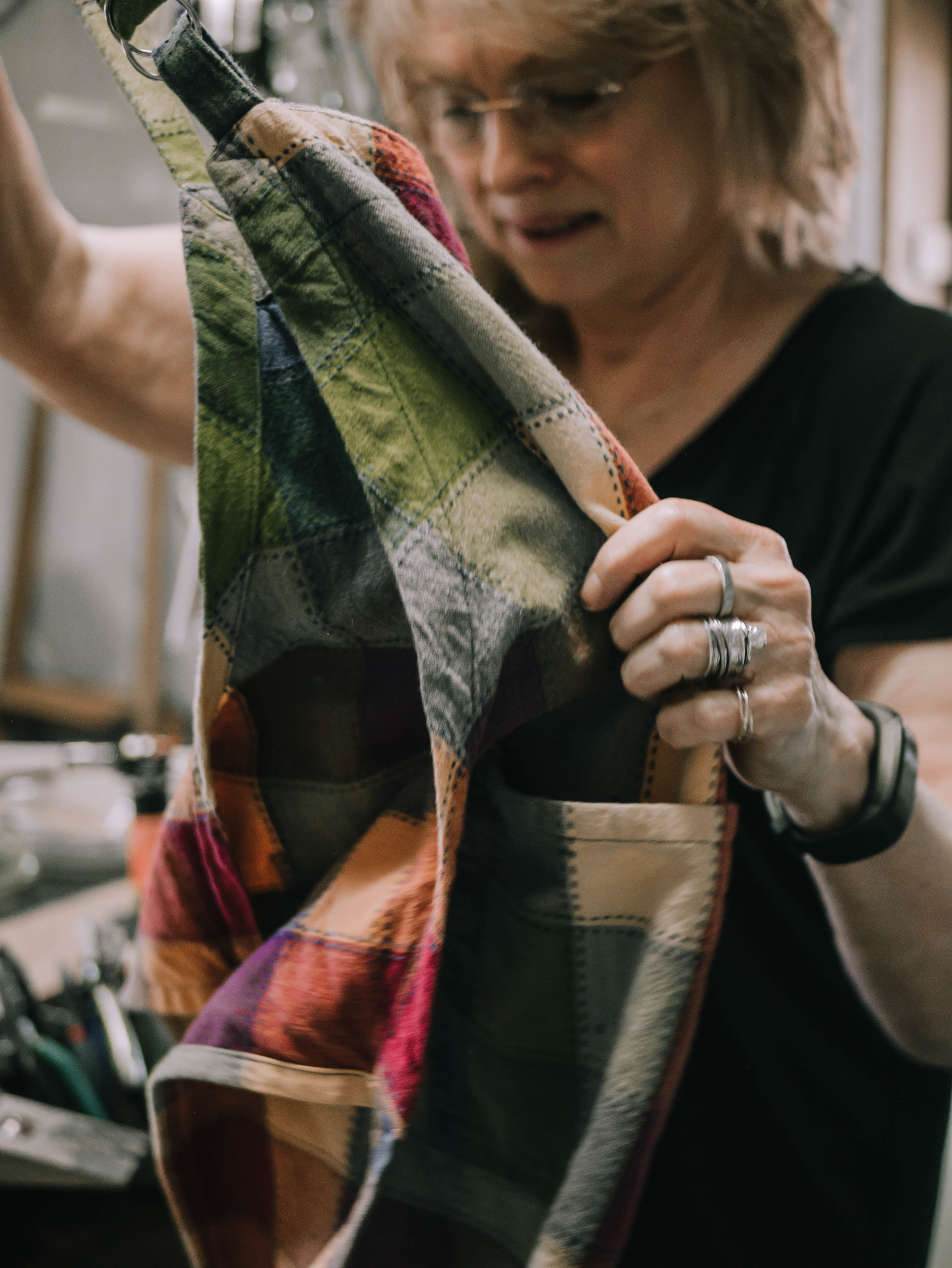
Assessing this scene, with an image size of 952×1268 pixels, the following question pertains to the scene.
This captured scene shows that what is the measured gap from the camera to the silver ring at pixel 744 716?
0.27m

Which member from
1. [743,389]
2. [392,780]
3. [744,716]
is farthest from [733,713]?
[743,389]

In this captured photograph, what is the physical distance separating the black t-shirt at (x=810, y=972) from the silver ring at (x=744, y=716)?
0.16 m

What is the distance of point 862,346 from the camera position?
1.52 ft

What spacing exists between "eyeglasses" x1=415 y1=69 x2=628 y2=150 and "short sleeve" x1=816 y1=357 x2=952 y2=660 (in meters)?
0.22

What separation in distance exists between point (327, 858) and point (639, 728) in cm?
13

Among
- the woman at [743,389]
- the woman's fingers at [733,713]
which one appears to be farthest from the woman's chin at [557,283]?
the woman's fingers at [733,713]

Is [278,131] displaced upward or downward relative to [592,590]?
upward

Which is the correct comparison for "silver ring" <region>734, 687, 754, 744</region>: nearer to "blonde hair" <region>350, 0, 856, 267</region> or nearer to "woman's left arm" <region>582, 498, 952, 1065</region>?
"woman's left arm" <region>582, 498, 952, 1065</region>

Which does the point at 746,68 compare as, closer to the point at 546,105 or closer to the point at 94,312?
the point at 546,105

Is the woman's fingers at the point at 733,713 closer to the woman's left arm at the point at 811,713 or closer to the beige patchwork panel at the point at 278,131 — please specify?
the woman's left arm at the point at 811,713

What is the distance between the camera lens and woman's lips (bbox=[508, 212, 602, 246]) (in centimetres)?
43

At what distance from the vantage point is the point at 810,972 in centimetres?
46

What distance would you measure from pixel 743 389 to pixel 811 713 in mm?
230

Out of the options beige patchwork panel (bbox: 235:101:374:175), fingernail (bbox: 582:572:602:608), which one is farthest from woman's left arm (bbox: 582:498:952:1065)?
beige patchwork panel (bbox: 235:101:374:175)
